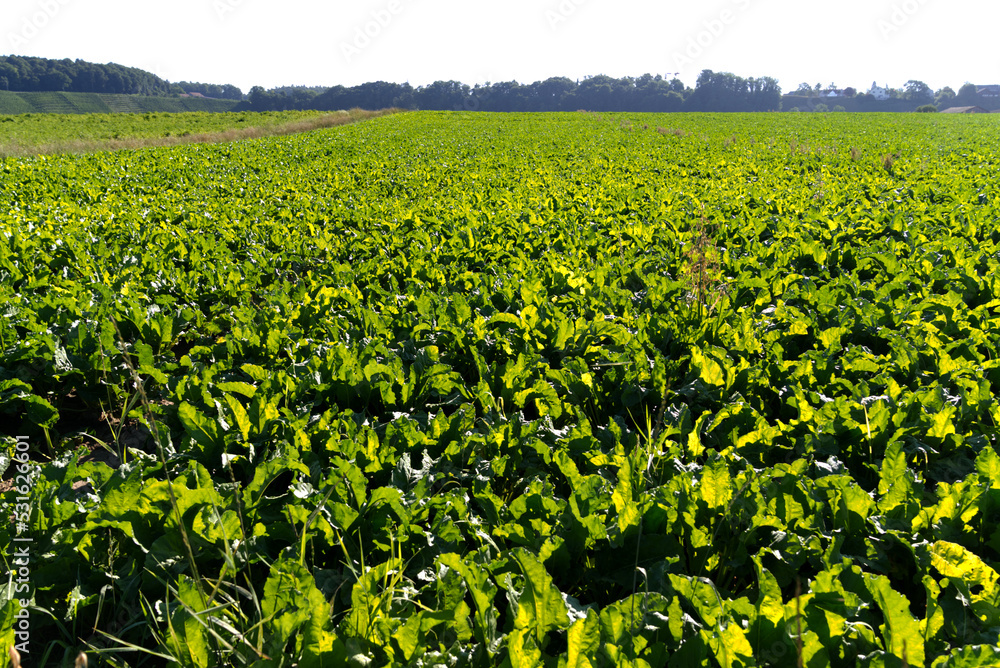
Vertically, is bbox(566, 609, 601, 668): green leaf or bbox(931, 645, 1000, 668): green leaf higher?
bbox(931, 645, 1000, 668): green leaf

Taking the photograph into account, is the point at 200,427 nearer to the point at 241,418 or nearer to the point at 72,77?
the point at 241,418

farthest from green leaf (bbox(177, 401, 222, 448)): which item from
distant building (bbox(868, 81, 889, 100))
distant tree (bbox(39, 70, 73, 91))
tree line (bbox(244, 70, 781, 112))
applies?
distant building (bbox(868, 81, 889, 100))

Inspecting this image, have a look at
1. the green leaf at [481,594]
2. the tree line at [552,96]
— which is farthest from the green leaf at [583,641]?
the tree line at [552,96]

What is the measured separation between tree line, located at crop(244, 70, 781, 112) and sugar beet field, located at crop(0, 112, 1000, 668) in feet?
293

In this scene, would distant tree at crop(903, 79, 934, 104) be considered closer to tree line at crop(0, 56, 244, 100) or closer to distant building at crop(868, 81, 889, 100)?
distant building at crop(868, 81, 889, 100)

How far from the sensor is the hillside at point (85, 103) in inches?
2557

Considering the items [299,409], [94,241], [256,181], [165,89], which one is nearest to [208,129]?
[256,181]

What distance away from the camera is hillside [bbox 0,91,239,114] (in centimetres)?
6494

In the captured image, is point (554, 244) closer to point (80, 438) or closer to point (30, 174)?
point (80, 438)

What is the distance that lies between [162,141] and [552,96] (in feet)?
271

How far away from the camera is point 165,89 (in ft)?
339

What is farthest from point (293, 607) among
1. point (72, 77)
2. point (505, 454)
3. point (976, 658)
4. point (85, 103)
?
point (72, 77)

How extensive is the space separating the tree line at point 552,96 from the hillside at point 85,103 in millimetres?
11488

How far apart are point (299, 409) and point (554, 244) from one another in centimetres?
398
